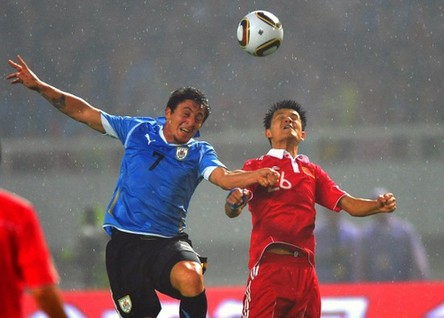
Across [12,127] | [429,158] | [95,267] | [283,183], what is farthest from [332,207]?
[12,127]

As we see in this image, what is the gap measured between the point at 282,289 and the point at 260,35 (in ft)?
5.88

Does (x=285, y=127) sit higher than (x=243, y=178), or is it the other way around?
(x=285, y=127)

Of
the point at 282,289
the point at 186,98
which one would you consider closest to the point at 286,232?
the point at 282,289

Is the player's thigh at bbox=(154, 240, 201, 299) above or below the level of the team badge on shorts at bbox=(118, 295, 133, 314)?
above

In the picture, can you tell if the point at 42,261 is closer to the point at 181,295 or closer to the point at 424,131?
the point at 181,295

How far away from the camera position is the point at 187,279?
582cm

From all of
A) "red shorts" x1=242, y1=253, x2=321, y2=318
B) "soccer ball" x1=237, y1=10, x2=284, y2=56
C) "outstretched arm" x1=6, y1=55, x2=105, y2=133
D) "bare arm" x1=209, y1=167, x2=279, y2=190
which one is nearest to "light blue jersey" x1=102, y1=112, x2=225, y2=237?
"bare arm" x1=209, y1=167, x2=279, y2=190

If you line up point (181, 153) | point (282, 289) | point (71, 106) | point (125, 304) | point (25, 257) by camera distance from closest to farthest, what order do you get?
1. point (25, 257)
2. point (282, 289)
3. point (125, 304)
4. point (181, 153)
5. point (71, 106)

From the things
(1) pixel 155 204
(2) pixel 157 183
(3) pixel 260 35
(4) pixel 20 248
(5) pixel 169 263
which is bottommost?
(4) pixel 20 248

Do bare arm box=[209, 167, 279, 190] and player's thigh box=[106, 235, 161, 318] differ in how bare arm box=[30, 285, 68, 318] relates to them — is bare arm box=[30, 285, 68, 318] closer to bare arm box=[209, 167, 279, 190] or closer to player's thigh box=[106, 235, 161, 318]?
bare arm box=[209, 167, 279, 190]

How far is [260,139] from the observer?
13.1 meters

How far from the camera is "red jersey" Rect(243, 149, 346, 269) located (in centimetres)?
602

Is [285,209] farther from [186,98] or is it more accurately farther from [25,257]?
[25,257]

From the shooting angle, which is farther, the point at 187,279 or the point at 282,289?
the point at 282,289
